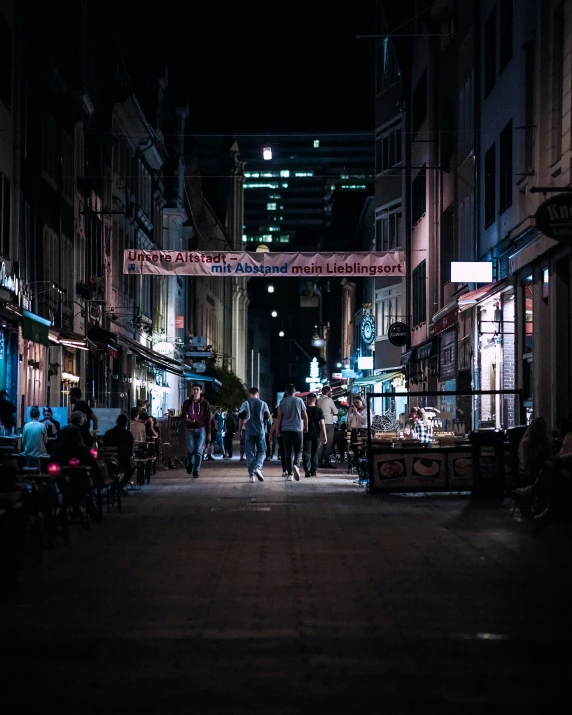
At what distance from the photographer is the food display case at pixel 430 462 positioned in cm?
2338

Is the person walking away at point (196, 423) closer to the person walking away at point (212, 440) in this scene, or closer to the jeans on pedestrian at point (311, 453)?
the jeans on pedestrian at point (311, 453)

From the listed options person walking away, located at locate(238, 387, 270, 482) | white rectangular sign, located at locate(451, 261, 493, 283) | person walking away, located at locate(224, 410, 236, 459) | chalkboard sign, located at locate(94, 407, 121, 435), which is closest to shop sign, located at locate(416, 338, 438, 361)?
person walking away, located at locate(224, 410, 236, 459)

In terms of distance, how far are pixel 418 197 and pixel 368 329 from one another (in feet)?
54.8

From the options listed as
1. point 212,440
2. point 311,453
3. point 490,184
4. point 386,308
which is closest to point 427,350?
point 212,440

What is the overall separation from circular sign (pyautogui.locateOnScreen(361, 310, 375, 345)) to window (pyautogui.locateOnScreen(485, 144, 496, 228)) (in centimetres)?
2955

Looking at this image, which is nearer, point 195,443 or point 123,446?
point 123,446

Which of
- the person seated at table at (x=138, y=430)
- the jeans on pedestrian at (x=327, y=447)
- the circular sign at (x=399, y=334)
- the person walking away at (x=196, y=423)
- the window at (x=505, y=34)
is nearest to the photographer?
the window at (x=505, y=34)

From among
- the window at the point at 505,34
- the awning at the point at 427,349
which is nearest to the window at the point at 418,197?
the awning at the point at 427,349

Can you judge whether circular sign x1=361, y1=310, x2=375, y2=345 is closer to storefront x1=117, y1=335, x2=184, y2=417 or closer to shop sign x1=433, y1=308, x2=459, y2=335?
storefront x1=117, y1=335, x2=184, y2=417

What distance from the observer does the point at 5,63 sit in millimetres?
28922

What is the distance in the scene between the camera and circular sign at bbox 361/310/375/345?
2400 inches

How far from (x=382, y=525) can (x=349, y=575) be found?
541cm

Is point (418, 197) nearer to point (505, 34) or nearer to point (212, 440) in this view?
point (212, 440)

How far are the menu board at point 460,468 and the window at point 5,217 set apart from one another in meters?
10.8
